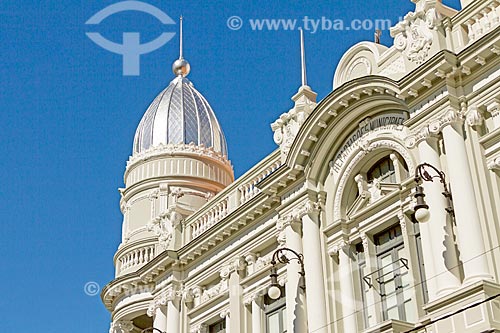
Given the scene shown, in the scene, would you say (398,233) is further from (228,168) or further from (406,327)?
(228,168)

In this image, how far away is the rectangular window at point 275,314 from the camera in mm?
21938

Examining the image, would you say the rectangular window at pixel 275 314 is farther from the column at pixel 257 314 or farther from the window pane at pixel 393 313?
the window pane at pixel 393 313

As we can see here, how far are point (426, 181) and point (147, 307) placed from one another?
1219 cm

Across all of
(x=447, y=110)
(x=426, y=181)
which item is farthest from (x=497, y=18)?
(x=426, y=181)

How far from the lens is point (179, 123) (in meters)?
30.8

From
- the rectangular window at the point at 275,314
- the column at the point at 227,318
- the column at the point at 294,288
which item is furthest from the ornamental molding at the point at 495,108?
the column at the point at 227,318

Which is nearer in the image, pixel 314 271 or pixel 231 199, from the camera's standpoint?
pixel 314 271

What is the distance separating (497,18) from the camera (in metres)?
17.7

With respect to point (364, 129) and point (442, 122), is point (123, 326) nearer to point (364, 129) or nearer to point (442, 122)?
point (364, 129)

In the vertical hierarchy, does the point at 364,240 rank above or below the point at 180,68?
below

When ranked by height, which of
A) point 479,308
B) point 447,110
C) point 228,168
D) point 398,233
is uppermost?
point 228,168

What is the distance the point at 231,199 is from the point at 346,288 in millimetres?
6384

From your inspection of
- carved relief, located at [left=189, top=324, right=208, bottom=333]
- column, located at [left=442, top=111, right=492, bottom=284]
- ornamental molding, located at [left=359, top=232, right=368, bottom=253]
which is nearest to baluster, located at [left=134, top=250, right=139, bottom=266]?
carved relief, located at [left=189, top=324, right=208, bottom=333]

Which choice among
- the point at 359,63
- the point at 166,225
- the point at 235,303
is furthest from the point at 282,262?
the point at 166,225
